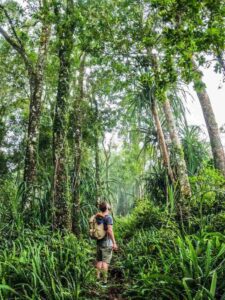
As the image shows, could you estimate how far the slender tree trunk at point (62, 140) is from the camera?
6.44m

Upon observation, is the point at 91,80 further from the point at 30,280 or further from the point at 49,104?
the point at 30,280

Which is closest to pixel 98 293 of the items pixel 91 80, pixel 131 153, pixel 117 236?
pixel 117 236

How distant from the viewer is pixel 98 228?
579 cm

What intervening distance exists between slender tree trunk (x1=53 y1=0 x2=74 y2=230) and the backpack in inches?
32.2

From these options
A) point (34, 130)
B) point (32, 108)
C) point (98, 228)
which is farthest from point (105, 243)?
point (32, 108)

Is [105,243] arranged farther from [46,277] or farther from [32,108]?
[32,108]

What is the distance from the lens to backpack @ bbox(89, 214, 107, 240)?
18.9 ft

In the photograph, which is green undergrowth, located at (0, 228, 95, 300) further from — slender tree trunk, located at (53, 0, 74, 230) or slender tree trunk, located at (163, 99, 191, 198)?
slender tree trunk, located at (163, 99, 191, 198)

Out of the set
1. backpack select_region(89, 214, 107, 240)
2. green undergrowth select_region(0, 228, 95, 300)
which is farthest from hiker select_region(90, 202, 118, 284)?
green undergrowth select_region(0, 228, 95, 300)

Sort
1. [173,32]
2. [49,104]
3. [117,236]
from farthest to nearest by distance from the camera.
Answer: [49,104]
[117,236]
[173,32]

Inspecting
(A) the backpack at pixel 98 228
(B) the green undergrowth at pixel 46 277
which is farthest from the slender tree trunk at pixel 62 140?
(B) the green undergrowth at pixel 46 277

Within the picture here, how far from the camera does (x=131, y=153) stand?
66.2ft

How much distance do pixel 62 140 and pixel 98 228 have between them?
82.3 inches

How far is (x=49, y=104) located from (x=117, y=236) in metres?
8.92
